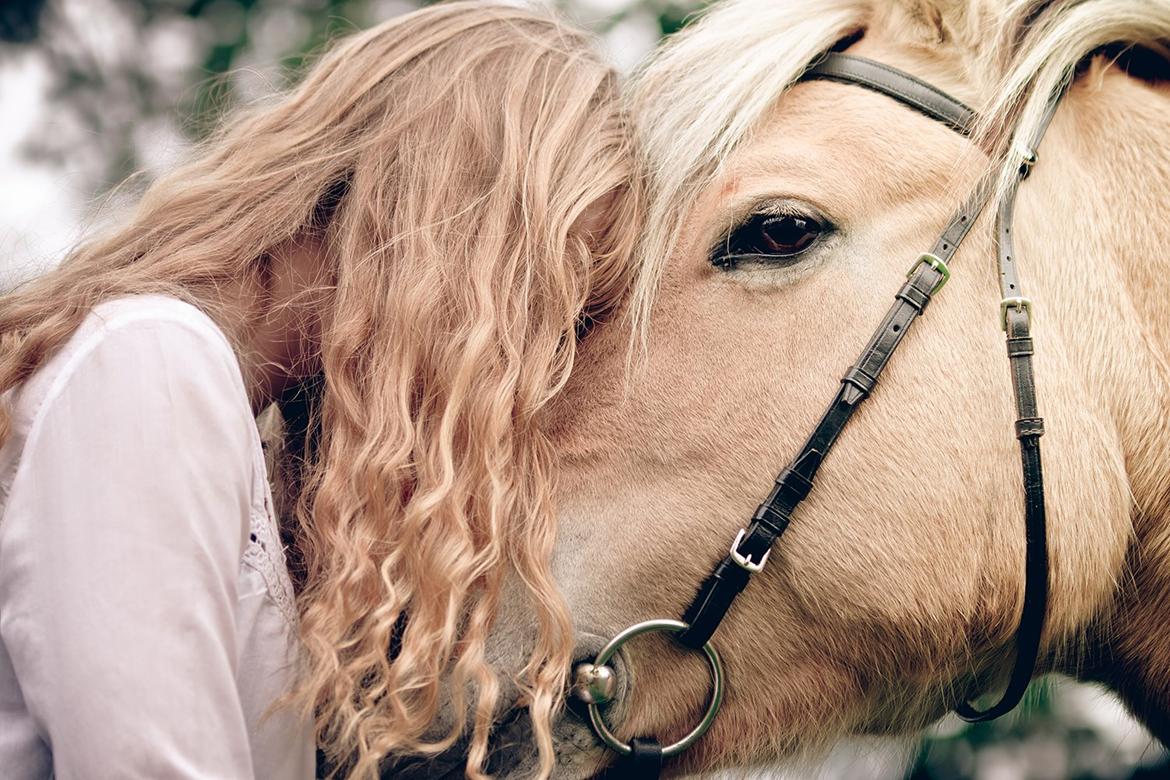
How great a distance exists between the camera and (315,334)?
5.38ft

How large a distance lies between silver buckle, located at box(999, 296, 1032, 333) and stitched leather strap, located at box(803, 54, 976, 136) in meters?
0.31

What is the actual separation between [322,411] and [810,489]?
0.76 metres

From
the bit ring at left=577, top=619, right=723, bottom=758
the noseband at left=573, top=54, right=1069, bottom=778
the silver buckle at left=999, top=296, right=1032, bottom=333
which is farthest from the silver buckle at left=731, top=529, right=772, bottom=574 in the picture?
the silver buckle at left=999, top=296, right=1032, bottom=333

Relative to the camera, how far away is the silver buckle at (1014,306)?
1.57 meters

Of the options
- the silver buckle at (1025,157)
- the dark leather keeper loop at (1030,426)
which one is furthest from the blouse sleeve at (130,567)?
the silver buckle at (1025,157)

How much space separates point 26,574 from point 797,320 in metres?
1.11

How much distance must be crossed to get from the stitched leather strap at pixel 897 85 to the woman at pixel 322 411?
399 millimetres

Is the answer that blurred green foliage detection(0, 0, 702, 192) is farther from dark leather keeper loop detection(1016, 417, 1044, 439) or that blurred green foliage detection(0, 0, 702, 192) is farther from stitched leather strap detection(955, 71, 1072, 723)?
dark leather keeper loop detection(1016, 417, 1044, 439)

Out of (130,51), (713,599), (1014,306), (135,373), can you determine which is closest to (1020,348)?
(1014,306)

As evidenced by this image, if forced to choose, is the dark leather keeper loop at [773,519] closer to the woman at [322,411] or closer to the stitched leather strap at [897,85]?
the woman at [322,411]

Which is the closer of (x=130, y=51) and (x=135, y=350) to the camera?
(x=135, y=350)

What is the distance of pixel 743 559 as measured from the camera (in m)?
1.52

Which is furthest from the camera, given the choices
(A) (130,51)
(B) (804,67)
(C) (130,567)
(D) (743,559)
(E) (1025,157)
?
(A) (130,51)

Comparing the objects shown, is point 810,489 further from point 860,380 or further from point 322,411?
point 322,411
